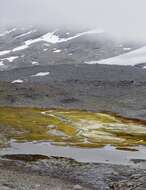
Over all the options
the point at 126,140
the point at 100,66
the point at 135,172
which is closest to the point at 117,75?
the point at 100,66

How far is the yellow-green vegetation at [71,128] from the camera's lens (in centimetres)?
8188

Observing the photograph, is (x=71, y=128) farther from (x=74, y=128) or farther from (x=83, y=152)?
(x=83, y=152)

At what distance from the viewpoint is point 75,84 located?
513ft

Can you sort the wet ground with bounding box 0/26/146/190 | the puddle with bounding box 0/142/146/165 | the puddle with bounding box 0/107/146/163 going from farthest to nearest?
the puddle with bounding box 0/107/146/163 → the puddle with bounding box 0/142/146/165 → the wet ground with bounding box 0/26/146/190

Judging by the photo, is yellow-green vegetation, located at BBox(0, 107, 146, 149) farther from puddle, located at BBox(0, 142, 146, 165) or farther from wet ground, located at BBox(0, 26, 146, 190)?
puddle, located at BBox(0, 142, 146, 165)

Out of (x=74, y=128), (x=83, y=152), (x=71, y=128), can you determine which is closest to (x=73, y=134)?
(x=71, y=128)

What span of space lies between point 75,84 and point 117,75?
2242 centimetres

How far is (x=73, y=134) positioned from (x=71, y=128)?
6790 millimetres

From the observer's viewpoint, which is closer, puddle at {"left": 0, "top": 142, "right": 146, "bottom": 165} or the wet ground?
the wet ground

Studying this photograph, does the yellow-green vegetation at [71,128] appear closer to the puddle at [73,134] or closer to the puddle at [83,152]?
the puddle at [73,134]

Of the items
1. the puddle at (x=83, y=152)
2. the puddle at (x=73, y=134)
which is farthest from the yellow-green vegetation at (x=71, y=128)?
the puddle at (x=83, y=152)

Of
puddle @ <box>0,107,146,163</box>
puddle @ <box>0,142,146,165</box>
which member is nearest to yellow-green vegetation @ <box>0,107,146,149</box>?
puddle @ <box>0,107,146,163</box>

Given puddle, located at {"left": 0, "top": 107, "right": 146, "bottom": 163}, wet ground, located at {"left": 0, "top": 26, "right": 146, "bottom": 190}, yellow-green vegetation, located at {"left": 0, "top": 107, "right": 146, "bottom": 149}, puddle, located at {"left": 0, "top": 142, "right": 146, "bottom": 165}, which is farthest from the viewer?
yellow-green vegetation, located at {"left": 0, "top": 107, "right": 146, "bottom": 149}

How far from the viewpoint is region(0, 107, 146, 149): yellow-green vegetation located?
8188 centimetres
